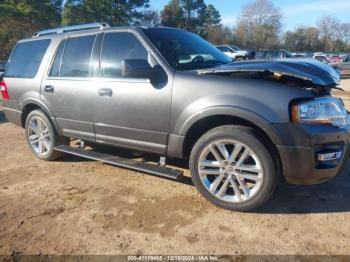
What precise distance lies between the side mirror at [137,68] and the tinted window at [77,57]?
1.05 m

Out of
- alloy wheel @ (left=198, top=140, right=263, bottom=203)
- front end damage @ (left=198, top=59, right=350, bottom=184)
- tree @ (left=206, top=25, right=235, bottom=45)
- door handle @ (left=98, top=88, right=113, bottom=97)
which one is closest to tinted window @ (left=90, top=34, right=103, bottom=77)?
door handle @ (left=98, top=88, right=113, bottom=97)

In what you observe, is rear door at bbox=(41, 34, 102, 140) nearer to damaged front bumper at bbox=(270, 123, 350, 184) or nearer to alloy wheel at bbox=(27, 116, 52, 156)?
alloy wheel at bbox=(27, 116, 52, 156)

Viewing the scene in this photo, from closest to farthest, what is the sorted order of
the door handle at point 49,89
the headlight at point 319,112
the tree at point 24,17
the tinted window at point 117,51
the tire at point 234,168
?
the headlight at point 319,112, the tire at point 234,168, the tinted window at point 117,51, the door handle at point 49,89, the tree at point 24,17

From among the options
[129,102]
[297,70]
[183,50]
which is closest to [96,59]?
[129,102]

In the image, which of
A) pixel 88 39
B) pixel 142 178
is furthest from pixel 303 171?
pixel 88 39

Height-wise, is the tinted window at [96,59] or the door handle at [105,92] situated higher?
the tinted window at [96,59]

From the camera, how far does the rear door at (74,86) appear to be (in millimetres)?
4645

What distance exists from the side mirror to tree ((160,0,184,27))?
176ft

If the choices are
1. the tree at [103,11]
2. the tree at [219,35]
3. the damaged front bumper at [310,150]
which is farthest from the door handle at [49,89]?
the tree at [219,35]

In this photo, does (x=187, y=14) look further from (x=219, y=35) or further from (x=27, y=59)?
(x=27, y=59)

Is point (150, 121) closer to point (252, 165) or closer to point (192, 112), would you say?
point (192, 112)

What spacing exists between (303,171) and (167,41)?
218 cm

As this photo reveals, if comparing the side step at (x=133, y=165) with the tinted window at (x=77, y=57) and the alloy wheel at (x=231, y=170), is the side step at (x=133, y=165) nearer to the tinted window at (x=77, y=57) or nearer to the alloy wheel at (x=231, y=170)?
the alloy wheel at (x=231, y=170)

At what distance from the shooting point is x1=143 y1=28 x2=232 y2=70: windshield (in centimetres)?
414
